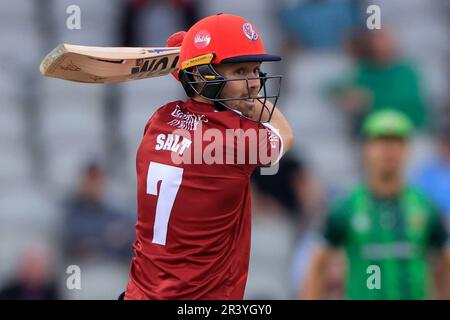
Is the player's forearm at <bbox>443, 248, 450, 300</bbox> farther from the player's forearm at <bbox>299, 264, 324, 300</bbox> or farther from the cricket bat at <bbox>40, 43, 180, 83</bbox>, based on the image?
the cricket bat at <bbox>40, 43, 180, 83</bbox>

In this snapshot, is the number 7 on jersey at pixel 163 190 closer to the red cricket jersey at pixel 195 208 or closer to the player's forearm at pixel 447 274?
the red cricket jersey at pixel 195 208

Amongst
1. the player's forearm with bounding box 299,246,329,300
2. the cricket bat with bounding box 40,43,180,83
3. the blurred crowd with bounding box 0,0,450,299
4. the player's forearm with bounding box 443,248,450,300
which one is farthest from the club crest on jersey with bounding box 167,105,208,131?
the blurred crowd with bounding box 0,0,450,299

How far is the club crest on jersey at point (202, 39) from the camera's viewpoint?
364 centimetres

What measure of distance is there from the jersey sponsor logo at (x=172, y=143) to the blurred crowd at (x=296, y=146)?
2.72m

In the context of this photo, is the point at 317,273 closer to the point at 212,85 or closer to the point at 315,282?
the point at 315,282

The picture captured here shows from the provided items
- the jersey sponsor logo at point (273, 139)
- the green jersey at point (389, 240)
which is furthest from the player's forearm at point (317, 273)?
the jersey sponsor logo at point (273, 139)

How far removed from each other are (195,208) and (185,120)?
1.08ft

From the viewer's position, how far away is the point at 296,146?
710cm

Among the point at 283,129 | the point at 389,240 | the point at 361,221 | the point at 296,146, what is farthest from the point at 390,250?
the point at 296,146

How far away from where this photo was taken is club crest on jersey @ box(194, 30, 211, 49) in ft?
12.0

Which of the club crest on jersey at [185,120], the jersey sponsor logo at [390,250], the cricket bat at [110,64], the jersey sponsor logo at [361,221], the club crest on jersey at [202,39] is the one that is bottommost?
the jersey sponsor logo at [390,250]

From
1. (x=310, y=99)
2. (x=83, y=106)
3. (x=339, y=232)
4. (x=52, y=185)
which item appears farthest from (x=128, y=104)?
(x=339, y=232)
